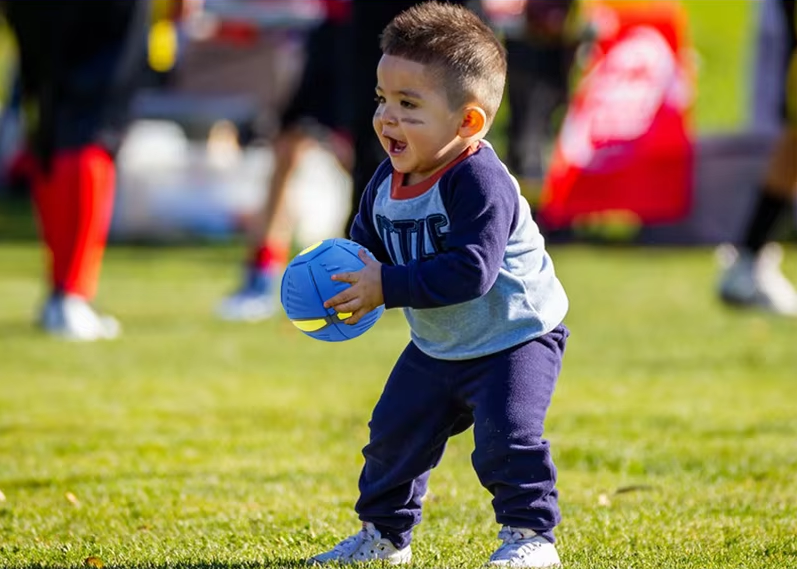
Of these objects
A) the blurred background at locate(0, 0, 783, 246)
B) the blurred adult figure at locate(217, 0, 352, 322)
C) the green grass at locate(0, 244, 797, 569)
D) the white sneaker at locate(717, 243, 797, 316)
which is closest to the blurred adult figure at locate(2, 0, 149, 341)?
the green grass at locate(0, 244, 797, 569)

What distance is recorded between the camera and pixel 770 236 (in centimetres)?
739

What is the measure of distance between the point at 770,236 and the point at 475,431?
187 inches

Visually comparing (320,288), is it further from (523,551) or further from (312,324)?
(523,551)

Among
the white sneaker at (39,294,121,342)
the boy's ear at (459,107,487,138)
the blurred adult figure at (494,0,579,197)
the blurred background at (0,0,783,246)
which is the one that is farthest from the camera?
the blurred adult figure at (494,0,579,197)

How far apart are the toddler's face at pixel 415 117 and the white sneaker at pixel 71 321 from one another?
377 cm

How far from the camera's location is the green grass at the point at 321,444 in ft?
10.6

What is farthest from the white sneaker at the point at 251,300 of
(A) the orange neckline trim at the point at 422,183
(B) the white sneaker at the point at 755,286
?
(A) the orange neckline trim at the point at 422,183

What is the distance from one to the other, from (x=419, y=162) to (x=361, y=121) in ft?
12.8

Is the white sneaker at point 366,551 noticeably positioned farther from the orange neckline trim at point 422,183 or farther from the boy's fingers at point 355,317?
the orange neckline trim at point 422,183

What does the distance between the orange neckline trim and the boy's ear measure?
0.03 m

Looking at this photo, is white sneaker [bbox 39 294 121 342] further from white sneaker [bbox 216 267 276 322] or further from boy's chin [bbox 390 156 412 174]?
boy's chin [bbox 390 156 412 174]

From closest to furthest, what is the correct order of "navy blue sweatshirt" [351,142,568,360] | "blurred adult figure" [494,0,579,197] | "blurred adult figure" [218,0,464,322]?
1. "navy blue sweatshirt" [351,142,568,360]
2. "blurred adult figure" [218,0,464,322]
3. "blurred adult figure" [494,0,579,197]

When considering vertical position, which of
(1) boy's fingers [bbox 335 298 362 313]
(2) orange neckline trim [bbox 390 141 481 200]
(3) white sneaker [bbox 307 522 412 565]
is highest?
(2) orange neckline trim [bbox 390 141 481 200]

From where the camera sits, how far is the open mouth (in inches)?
116
